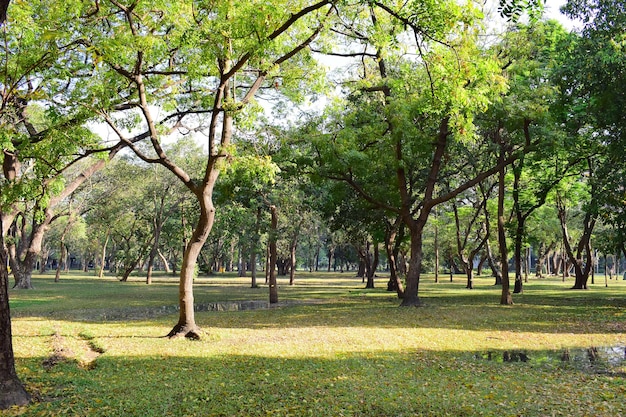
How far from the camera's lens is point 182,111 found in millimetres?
15398

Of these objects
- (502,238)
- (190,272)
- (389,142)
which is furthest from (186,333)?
(502,238)

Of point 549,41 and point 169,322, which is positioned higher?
point 549,41

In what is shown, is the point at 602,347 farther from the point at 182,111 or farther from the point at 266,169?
the point at 182,111

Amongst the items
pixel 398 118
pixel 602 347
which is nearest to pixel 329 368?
pixel 602 347

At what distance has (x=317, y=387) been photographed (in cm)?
738

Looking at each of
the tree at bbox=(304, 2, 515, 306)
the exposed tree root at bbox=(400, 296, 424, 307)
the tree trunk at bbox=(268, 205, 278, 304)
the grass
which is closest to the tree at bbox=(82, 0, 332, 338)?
the grass

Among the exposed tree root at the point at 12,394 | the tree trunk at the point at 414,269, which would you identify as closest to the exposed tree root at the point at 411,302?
the tree trunk at the point at 414,269

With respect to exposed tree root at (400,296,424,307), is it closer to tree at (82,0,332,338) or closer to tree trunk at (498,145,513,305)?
tree trunk at (498,145,513,305)

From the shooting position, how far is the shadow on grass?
20.7 feet

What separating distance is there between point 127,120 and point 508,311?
15.0m

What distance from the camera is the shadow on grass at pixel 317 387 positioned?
6.32 m

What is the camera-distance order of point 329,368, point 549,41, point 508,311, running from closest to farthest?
point 329,368
point 508,311
point 549,41

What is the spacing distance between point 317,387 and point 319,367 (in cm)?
143

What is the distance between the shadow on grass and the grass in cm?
2
